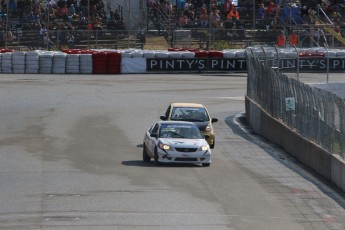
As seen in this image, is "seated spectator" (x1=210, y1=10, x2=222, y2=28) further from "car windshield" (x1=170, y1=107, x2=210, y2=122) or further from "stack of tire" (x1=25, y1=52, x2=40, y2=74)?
"car windshield" (x1=170, y1=107, x2=210, y2=122)

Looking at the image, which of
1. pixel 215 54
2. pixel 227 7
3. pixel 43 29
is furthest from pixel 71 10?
pixel 215 54

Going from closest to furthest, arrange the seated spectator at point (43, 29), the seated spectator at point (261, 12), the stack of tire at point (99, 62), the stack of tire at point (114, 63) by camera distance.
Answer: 1. the stack of tire at point (99, 62)
2. the stack of tire at point (114, 63)
3. the seated spectator at point (43, 29)
4. the seated spectator at point (261, 12)

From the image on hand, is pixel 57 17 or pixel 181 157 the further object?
pixel 57 17

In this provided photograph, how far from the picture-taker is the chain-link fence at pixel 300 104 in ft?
73.9

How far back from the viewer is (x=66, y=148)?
28375 millimetres

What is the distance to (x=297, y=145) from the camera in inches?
1063

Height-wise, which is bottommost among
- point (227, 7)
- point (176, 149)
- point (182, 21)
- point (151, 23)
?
point (176, 149)

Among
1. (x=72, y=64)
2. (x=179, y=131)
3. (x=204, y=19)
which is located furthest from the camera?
(x=204, y=19)

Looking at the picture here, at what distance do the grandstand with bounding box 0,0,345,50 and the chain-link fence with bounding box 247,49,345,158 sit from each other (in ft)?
67.2

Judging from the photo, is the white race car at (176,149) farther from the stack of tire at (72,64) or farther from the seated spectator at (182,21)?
the seated spectator at (182,21)

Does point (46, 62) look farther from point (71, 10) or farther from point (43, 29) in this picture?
point (71, 10)

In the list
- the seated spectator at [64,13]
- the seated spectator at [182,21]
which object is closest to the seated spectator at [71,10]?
the seated spectator at [64,13]

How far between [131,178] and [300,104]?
6894mm

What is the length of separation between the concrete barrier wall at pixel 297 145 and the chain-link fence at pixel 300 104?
0.59ft
